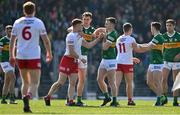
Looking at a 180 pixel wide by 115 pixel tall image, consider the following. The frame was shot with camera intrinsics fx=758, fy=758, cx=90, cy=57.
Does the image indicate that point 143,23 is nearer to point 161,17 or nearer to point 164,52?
point 161,17

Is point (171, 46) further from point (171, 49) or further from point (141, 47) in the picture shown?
point (141, 47)

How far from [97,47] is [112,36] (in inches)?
467

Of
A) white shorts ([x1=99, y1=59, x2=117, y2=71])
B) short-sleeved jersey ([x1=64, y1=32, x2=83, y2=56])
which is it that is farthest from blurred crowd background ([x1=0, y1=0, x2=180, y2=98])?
short-sleeved jersey ([x1=64, y1=32, x2=83, y2=56])

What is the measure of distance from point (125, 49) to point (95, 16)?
13.5 meters

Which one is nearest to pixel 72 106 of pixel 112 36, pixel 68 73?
pixel 68 73

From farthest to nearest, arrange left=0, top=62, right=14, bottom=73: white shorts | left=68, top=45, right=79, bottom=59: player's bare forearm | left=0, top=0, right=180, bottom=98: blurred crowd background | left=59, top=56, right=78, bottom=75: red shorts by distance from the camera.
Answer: left=0, top=0, right=180, bottom=98: blurred crowd background → left=0, top=62, right=14, bottom=73: white shorts → left=59, top=56, right=78, bottom=75: red shorts → left=68, top=45, right=79, bottom=59: player's bare forearm

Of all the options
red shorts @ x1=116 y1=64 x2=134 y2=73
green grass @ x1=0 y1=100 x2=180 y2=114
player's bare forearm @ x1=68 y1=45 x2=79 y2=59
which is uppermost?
player's bare forearm @ x1=68 y1=45 x2=79 y2=59

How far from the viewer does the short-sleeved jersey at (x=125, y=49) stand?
22.5 meters

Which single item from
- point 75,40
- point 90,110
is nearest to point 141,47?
point 75,40

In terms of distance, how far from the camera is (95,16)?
3597cm

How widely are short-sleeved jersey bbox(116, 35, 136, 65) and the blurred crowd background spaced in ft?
28.0

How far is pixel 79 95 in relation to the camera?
21.8 meters

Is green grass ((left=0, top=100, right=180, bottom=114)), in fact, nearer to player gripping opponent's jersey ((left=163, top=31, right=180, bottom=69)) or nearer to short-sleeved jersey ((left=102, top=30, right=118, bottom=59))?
short-sleeved jersey ((left=102, top=30, right=118, bottom=59))

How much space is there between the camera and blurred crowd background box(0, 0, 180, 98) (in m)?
31.7
